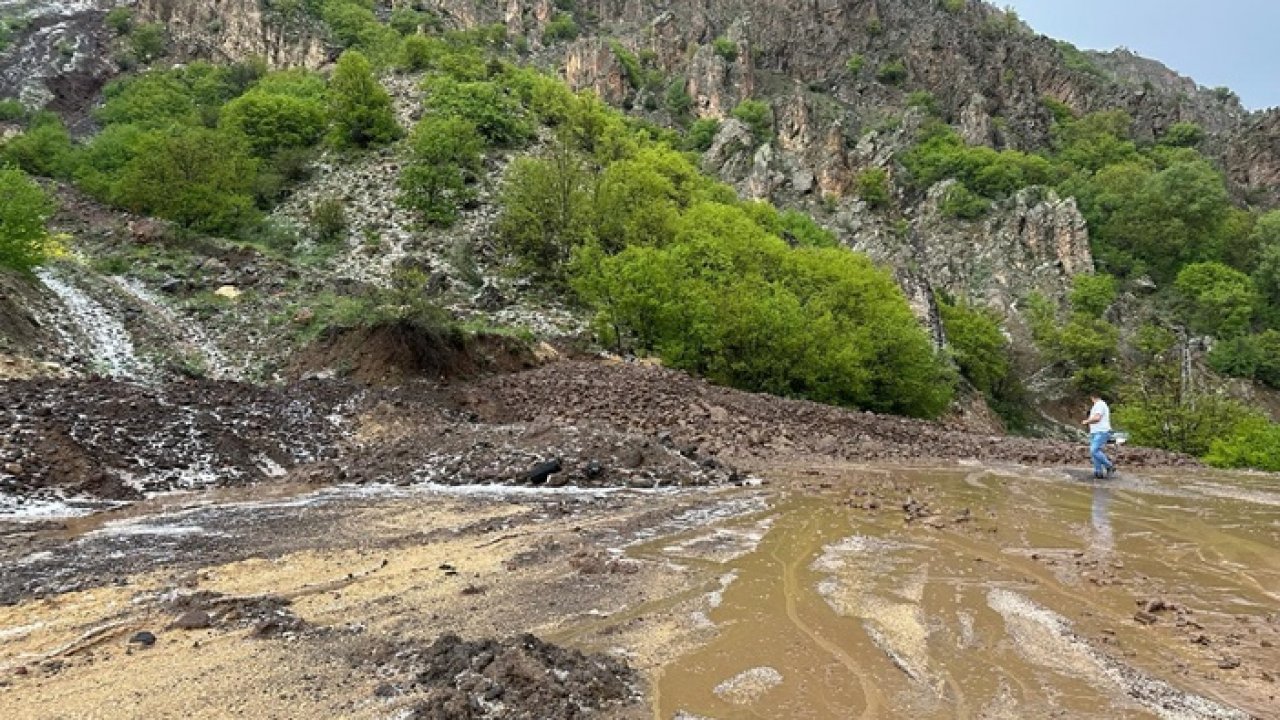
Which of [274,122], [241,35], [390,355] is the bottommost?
[390,355]

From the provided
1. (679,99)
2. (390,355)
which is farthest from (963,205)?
(390,355)

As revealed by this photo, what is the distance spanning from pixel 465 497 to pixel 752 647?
27.0 feet

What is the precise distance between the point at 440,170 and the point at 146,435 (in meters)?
29.9

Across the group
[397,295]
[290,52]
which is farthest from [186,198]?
[290,52]

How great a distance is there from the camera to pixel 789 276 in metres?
40.6

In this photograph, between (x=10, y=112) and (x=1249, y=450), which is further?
(x=10, y=112)

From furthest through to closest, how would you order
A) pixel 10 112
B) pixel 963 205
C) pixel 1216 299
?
1. pixel 963 205
2. pixel 10 112
3. pixel 1216 299

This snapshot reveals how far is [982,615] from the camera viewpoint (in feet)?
22.2

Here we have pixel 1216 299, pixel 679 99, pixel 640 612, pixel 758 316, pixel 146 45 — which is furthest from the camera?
pixel 679 99

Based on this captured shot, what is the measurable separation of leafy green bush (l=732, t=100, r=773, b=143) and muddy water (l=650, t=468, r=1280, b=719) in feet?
306

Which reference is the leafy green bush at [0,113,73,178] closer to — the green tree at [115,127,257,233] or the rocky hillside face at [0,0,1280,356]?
the green tree at [115,127,257,233]

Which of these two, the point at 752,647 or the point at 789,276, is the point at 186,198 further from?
the point at 752,647

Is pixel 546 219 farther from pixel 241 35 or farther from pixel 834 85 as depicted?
pixel 834 85

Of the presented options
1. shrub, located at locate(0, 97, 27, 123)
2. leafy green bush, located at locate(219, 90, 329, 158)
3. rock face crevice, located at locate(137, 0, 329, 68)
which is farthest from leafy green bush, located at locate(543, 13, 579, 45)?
leafy green bush, located at locate(219, 90, 329, 158)
